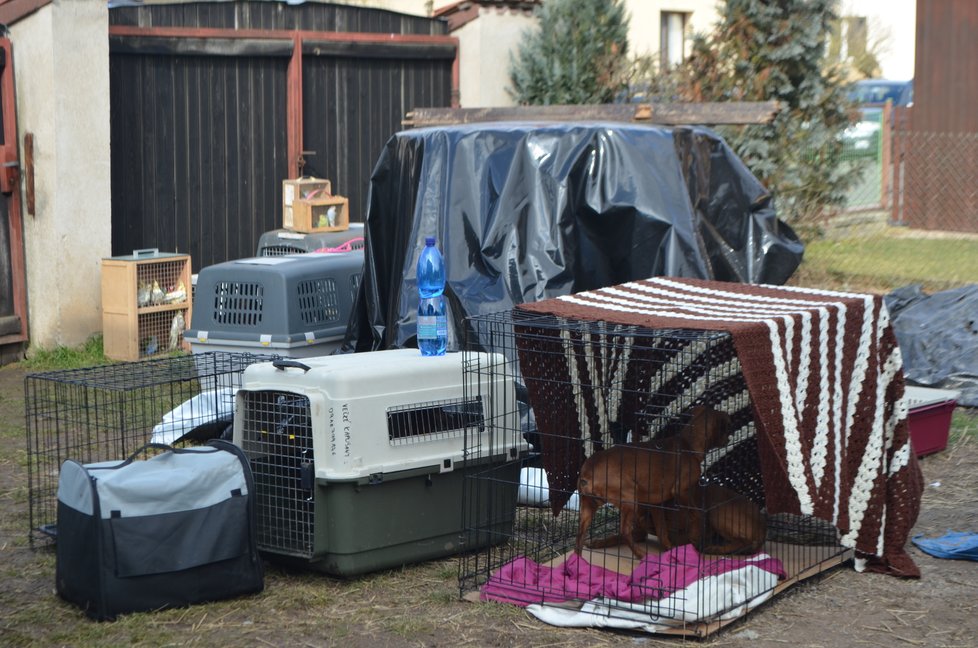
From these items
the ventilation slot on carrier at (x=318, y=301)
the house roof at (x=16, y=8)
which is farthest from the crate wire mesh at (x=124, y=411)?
the house roof at (x=16, y=8)

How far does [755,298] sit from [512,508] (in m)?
1.28

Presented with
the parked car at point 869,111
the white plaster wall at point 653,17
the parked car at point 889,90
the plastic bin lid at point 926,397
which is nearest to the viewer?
the plastic bin lid at point 926,397

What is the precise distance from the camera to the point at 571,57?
11453 mm

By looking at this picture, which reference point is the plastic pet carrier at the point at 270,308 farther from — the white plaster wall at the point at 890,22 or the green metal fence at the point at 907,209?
the white plaster wall at the point at 890,22

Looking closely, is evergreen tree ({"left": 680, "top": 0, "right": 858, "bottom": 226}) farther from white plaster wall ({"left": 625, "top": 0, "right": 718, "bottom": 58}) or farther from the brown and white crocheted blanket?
the brown and white crocheted blanket

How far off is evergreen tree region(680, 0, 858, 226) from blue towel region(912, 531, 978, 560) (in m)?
6.79

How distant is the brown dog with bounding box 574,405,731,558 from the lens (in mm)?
4410

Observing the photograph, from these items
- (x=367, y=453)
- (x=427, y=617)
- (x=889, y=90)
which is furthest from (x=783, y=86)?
(x=889, y=90)

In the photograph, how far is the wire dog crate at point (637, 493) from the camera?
4223 mm

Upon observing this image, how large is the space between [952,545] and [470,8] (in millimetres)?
7896

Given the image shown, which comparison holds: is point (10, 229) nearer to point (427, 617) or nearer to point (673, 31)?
point (427, 617)

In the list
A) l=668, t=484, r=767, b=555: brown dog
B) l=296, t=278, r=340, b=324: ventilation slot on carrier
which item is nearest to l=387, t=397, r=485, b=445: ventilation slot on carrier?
l=668, t=484, r=767, b=555: brown dog

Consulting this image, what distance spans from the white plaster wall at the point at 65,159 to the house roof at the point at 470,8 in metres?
3.56

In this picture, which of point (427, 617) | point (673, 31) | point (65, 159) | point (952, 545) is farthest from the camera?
point (673, 31)
